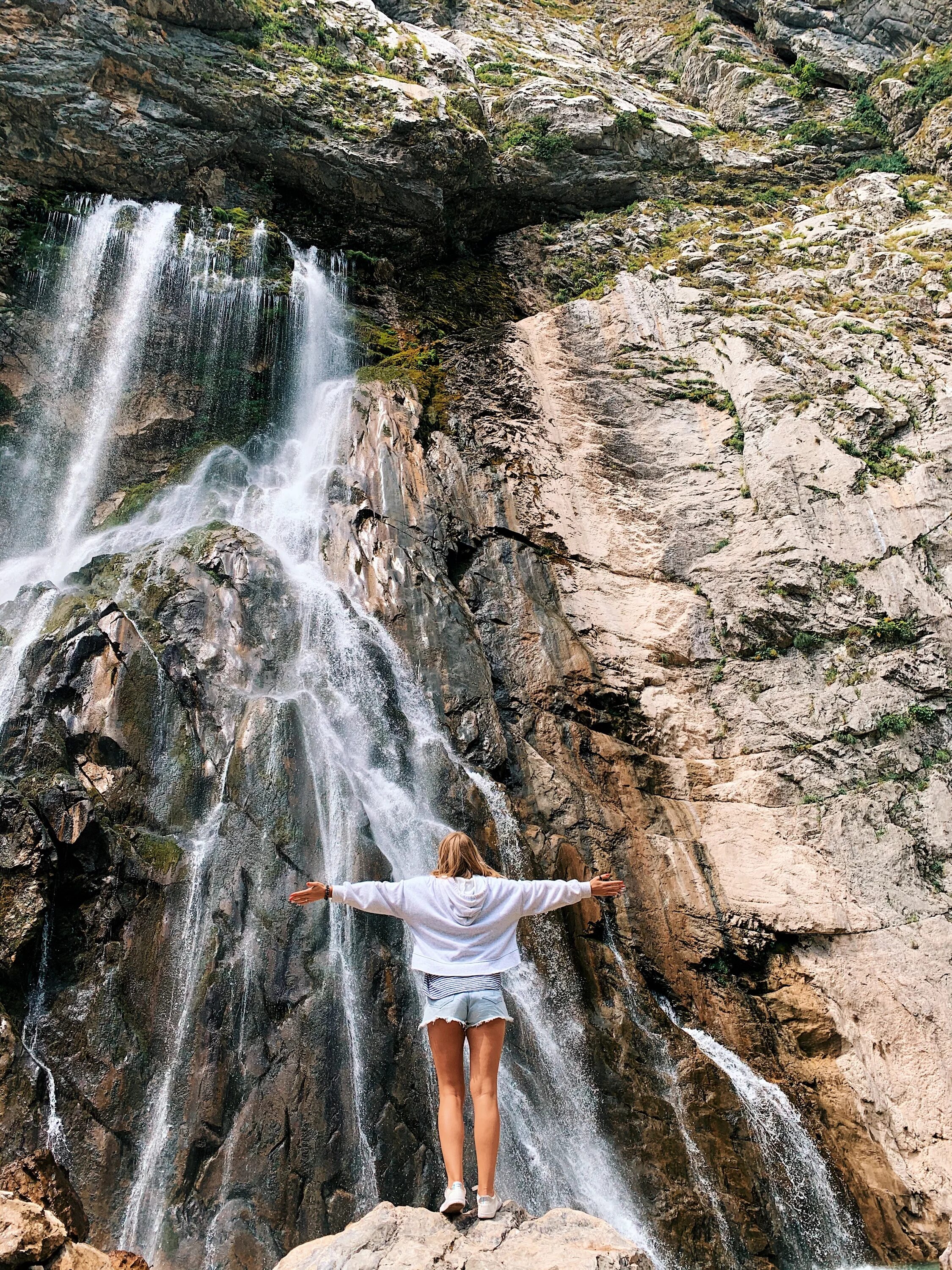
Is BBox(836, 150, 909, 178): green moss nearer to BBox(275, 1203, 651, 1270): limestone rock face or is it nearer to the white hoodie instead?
the white hoodie

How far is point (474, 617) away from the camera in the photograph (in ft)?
42.7

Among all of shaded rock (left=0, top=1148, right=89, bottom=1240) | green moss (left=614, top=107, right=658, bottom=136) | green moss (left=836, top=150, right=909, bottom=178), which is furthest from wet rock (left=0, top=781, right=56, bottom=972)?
green moss (left=836, top=150, right=909, bottom=178)

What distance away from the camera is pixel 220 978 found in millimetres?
7230

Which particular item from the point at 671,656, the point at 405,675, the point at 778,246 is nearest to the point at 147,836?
the point at 405,675

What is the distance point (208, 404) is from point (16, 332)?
3752mm

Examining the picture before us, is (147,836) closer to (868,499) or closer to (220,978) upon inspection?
(220,978)

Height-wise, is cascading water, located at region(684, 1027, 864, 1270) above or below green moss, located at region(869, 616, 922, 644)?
below

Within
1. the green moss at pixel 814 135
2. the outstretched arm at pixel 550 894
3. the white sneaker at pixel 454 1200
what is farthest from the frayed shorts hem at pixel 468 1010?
the green moss at pixel 814 135

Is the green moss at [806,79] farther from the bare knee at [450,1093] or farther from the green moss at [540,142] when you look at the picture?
the bare knee at [450,1093]

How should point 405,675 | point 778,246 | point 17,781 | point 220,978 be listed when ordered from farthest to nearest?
point 778,246 < point 405,675 < point 17,781 < point 220,978

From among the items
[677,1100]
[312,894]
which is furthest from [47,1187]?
[677,1100]

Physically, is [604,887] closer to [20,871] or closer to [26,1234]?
[26,1234]

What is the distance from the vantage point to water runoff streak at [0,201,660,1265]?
23.0 feet

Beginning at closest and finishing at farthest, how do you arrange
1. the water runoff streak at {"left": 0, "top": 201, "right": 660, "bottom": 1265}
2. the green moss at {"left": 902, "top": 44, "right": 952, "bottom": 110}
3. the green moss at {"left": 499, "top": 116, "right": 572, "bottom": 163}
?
the water runoff streak at {"left": 0, "top": 201, "right": 660, "bottom": 1265} → the green moss at {"left": 499, "top": 116, "right": 572, "bottom": 163} → the green moss at {"left": 902, "top": 44, "right": 952, "bottom": 110}
